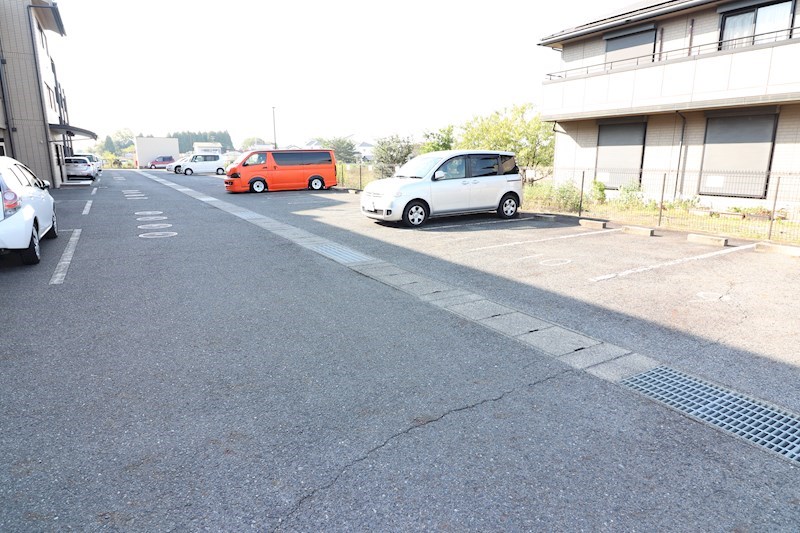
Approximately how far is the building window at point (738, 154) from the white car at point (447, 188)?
19.4 feet

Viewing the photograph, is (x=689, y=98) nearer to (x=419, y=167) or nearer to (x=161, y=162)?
(x=419, y=167)

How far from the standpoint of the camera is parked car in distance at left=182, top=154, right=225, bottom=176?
132 ft

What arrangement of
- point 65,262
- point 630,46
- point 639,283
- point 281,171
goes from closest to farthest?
point 639,283
point 65,262
point 630,46
point 281,171

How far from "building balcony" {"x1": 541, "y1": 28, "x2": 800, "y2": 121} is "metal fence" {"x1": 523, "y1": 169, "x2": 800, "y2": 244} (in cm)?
206

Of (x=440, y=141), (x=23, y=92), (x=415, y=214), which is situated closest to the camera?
(x=415, y=214)

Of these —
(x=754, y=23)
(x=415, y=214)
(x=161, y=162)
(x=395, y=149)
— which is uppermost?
(x=754, y=23)

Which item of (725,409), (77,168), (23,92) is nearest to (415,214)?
(725,409)

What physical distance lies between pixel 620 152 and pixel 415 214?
962cm

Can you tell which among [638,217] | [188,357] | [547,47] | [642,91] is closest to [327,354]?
[188,357]

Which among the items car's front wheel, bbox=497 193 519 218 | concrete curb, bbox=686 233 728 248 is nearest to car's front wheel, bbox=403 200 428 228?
car's front wheel, bbox=497 193 519 218

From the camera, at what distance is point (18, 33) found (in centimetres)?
2089

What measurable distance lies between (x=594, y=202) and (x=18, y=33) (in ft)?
83.1

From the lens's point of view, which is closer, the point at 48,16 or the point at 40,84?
the point at 40,84

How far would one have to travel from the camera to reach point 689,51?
48.1ft
